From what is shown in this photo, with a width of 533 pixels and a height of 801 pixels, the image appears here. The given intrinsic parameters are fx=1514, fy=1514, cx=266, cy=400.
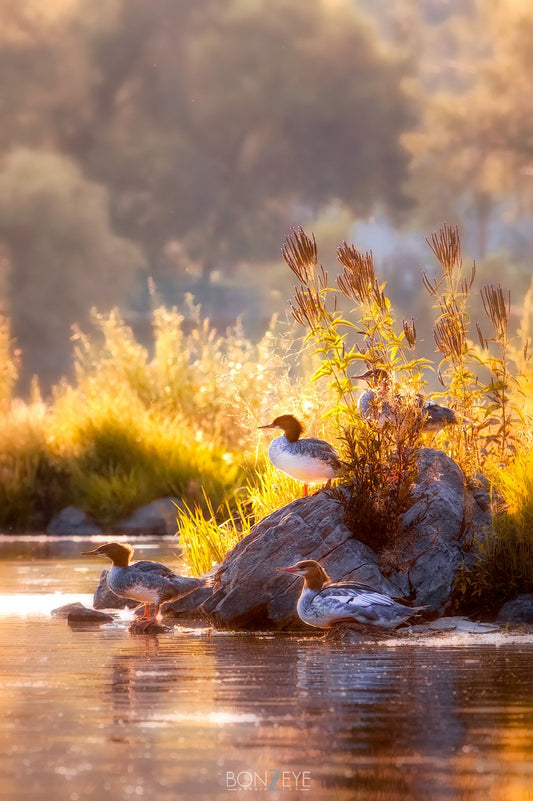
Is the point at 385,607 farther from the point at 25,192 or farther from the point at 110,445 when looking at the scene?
the point at 25,192

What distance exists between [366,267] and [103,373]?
22133 mm

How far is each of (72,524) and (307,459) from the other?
16429 mm

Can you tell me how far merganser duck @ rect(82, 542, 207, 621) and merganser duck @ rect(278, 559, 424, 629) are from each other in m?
1.66

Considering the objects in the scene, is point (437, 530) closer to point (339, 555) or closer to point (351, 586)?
point (339, 555)

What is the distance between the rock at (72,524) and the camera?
28641 mm

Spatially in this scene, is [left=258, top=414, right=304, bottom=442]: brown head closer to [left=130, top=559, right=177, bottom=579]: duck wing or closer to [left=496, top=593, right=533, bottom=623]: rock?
[left=130, top=559, right=177, bottom=579]: duck wing

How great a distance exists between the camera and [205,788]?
5.84 meters

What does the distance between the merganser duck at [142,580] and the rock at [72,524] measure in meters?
15.7

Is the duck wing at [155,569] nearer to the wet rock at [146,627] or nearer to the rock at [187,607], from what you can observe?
the wet rock at [146,627]

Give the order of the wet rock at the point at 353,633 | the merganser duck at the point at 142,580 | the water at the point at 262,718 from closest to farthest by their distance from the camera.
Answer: the water at the point at 262,718 → the wet rock at the point at 353,633 → the merganser duck at the point at 142,580

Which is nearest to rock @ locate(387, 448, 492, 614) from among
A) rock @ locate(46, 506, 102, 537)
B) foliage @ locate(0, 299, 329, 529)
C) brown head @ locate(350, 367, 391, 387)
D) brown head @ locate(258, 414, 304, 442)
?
brown head @ locate(350, 367, 391, 387)

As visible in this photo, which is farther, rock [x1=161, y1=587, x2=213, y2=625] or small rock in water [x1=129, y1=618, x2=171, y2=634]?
rock [x1=161, y1=587, x2=213, y2=625]

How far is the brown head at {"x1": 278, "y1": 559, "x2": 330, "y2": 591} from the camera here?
11438 mm

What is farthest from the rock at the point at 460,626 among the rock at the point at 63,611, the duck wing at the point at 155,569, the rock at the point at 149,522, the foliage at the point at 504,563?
the rock at the point at 149,522
